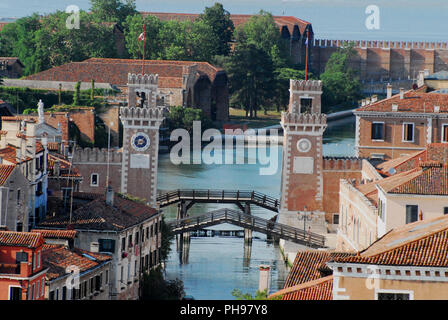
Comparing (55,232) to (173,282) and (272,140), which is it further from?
(272,140)

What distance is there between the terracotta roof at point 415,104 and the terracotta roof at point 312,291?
32.3 meters

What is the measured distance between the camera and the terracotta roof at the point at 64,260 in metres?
32.9

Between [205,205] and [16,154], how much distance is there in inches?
902

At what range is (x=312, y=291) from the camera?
86.1 feet

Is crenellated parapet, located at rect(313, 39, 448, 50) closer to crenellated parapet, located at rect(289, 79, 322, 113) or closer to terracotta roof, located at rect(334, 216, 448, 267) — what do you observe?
crenellated parapet, located at rect(289, 79, 322, 113)

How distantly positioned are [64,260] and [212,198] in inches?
884

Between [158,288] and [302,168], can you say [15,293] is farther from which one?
→ [302,168]

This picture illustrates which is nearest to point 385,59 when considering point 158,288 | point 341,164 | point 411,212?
point 341,164

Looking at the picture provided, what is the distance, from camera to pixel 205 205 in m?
63.3

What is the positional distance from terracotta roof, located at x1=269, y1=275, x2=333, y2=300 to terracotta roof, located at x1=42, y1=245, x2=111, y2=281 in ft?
23.4

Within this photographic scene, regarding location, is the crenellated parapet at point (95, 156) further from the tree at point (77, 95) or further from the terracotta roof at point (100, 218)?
the tree at point (77, 95)

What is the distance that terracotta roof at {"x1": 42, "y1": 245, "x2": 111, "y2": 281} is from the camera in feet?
108

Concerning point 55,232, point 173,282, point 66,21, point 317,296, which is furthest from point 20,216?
point 66,21

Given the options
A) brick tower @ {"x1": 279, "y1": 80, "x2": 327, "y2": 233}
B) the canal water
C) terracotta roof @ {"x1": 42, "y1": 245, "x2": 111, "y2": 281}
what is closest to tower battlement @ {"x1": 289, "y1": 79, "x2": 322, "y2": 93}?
brick tower @ {"x1": 279, "y1": 80, "x2": 327, "y2": 233}
